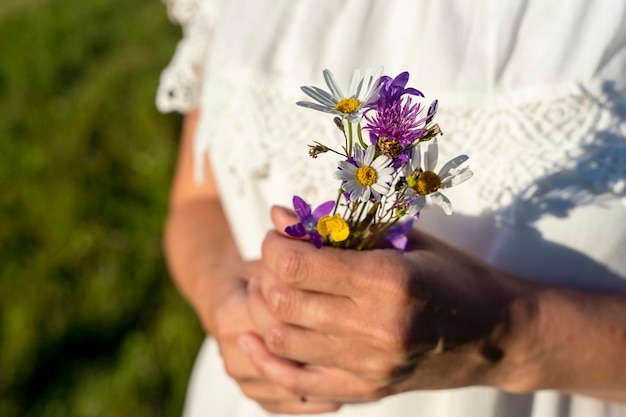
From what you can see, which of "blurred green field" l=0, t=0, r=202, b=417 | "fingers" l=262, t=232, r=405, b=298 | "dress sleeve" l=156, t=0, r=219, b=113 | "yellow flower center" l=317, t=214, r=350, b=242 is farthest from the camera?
"blurred green field" l=0, t=0, r=202, b=417

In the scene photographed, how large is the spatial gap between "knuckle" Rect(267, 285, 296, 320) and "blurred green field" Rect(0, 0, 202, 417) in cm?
155

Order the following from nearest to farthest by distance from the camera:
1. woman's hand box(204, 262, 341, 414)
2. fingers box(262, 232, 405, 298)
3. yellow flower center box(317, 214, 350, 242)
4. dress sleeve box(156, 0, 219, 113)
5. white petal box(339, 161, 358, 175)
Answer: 1. white petal box(339, 161, 358, 175)
2. yellow flower center box(317, 214, 350, 242)
3. fingers box(262, 232, 405, 298)
4. woman's hand box(204, 262, 341, 414)
5. dress sleeve box(156, 0, 219, 113)

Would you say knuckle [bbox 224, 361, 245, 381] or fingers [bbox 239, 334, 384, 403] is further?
knuckle [bbox 224, 361, 245, 381]

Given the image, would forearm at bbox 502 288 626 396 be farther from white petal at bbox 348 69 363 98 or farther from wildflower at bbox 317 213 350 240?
white petal at bbox 348 69 363 98

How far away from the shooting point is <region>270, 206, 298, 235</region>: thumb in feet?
2.94

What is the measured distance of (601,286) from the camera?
99 cm

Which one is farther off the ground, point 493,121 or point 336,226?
point 493,121

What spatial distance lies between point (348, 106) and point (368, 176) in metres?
0.06

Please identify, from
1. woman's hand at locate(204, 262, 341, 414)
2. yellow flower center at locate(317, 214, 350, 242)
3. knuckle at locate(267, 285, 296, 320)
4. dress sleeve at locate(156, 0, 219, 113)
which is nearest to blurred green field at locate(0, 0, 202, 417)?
dress sleeve at locate(156, 0, 219, 113)

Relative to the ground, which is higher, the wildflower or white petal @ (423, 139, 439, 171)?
white petal @ (423, 139, 439, 171)

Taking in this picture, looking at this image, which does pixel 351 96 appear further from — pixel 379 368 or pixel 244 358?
pixel 244 358

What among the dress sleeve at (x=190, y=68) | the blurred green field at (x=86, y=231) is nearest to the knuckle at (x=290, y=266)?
the dress sleeve at (x=190, y=68)

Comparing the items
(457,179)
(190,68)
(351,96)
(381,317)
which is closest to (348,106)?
(351,96)

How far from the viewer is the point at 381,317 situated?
0.83 meters
